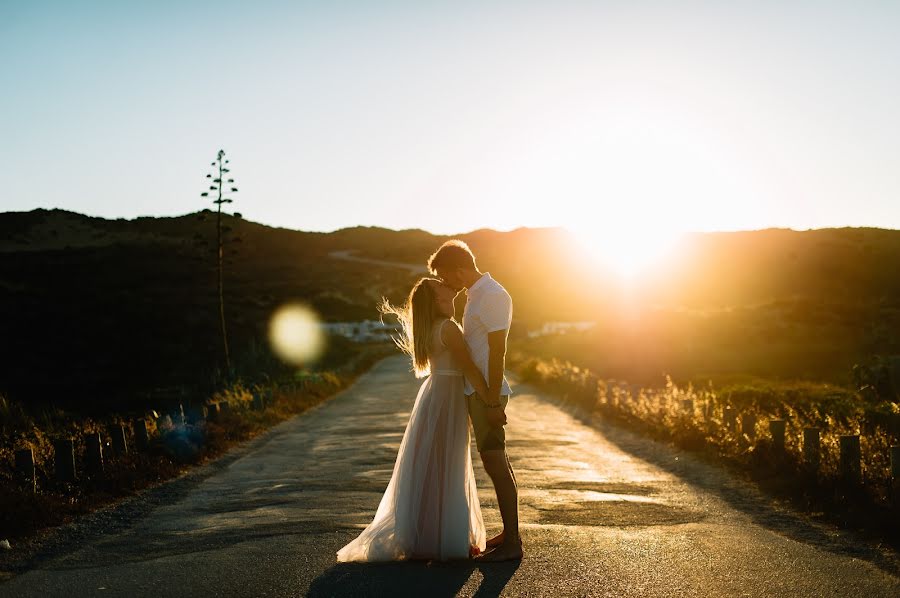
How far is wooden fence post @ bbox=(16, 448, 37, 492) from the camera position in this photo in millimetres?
9023

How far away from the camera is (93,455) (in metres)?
10.1

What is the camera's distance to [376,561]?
6.03 metres

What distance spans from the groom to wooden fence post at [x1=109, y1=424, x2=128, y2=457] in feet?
21.1

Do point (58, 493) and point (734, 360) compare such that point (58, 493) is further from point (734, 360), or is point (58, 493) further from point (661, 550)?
point (734, 360)

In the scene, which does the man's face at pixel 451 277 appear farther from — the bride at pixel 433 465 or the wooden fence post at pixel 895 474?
the wooden fence post at pixel 895 474

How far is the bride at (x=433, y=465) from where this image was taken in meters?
6.03

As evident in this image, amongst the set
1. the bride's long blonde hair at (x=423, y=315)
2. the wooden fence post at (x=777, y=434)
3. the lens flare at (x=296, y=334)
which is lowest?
the lens flare at (x=296, y=334)

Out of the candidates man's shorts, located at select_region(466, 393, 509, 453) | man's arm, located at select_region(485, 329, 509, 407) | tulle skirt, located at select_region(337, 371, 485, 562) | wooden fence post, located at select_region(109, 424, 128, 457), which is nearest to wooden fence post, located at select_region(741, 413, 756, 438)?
tulle skirt, located at select_region(337, 371, 485, 562)

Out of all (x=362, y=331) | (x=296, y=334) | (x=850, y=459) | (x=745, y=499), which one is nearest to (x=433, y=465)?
(x=745, y=499)

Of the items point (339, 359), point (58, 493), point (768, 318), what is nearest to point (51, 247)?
point (339, 359)

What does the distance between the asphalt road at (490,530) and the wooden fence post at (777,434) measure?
2.55ft

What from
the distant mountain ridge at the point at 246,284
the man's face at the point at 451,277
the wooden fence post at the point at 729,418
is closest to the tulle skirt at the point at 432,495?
the man's face at the point at 451,277

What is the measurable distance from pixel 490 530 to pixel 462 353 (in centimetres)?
193

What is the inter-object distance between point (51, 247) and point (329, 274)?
31.9 meters
